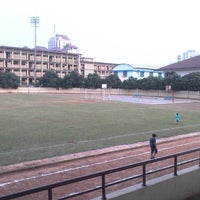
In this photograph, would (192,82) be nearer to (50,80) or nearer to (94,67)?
(50,80)

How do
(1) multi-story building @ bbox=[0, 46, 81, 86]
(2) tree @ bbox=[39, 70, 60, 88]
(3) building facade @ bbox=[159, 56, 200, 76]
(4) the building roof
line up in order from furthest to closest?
1. (1) multi-story building @ bbox=[0, 46, 81, 86]
2. (2) tree @ bbox=[39, 70, 60, 88]
3. (4) the building roof
4. (3) building facade @ bbox=[159, 56, 200, 76]

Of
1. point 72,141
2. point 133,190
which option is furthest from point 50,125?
point 133,190

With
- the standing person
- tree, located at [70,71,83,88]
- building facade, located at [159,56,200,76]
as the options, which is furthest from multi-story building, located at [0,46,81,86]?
the standing person

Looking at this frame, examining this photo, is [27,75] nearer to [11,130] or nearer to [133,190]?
[11,130]

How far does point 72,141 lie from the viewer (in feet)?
56.4

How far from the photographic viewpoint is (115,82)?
8806 cm

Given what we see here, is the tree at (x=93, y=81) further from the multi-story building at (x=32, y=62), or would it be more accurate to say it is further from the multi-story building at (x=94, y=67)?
the multi-story building at (x=94, y=67)

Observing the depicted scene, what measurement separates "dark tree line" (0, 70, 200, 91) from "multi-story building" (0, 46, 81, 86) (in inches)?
391

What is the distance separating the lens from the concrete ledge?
6285 millimetres

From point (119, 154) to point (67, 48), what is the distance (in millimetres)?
133511

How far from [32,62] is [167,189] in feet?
331

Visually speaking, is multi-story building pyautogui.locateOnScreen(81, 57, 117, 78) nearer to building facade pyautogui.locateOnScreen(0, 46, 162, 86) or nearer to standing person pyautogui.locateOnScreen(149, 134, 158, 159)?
building facade pyautogui.locateOnScreen(0, 46, 162, 86)

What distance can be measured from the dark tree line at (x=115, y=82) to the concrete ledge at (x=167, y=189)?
197 feet

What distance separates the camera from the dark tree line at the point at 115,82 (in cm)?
6794
